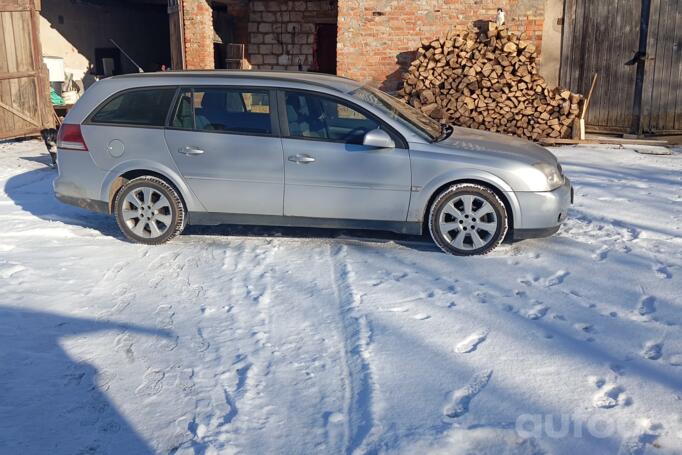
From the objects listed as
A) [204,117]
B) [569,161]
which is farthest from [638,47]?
[204,117]

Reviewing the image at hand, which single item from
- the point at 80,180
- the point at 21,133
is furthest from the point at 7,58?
the point at 80,180

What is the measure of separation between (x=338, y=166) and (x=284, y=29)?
430 inches

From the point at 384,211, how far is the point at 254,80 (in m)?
1.76

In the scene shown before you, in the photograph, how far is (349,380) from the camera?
4.22 metres

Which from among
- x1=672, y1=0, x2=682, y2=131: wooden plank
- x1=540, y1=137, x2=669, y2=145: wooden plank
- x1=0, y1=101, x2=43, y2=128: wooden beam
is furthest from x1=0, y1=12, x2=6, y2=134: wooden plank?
x1=672, y1=0, x2=682, y2=131: wooden plank

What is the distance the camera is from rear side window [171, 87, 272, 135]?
670 centimetres

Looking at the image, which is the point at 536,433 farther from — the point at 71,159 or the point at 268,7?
the point at 268,7

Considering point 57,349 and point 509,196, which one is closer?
point 57,349

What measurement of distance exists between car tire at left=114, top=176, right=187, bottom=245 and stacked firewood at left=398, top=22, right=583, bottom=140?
673cm

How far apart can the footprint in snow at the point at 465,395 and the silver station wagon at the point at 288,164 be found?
231 cm

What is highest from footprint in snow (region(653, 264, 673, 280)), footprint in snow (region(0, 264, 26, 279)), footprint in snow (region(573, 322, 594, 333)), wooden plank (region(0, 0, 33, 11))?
wooden plank (region(0, 0, 33, 11))

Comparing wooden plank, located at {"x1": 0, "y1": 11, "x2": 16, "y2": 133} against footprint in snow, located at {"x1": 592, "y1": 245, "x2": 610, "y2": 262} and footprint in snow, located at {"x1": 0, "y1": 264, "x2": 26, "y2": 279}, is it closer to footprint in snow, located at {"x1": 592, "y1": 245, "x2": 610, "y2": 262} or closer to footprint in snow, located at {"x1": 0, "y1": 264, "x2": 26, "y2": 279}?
footprint in snow, located at {"x1": 0, "y1": 264, "x2": 26, "y2": 279}

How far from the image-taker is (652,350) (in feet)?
14.8

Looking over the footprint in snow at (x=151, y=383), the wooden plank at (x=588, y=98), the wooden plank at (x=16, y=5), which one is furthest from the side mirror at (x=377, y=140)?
the wooden plank at (x=16, y=5)
